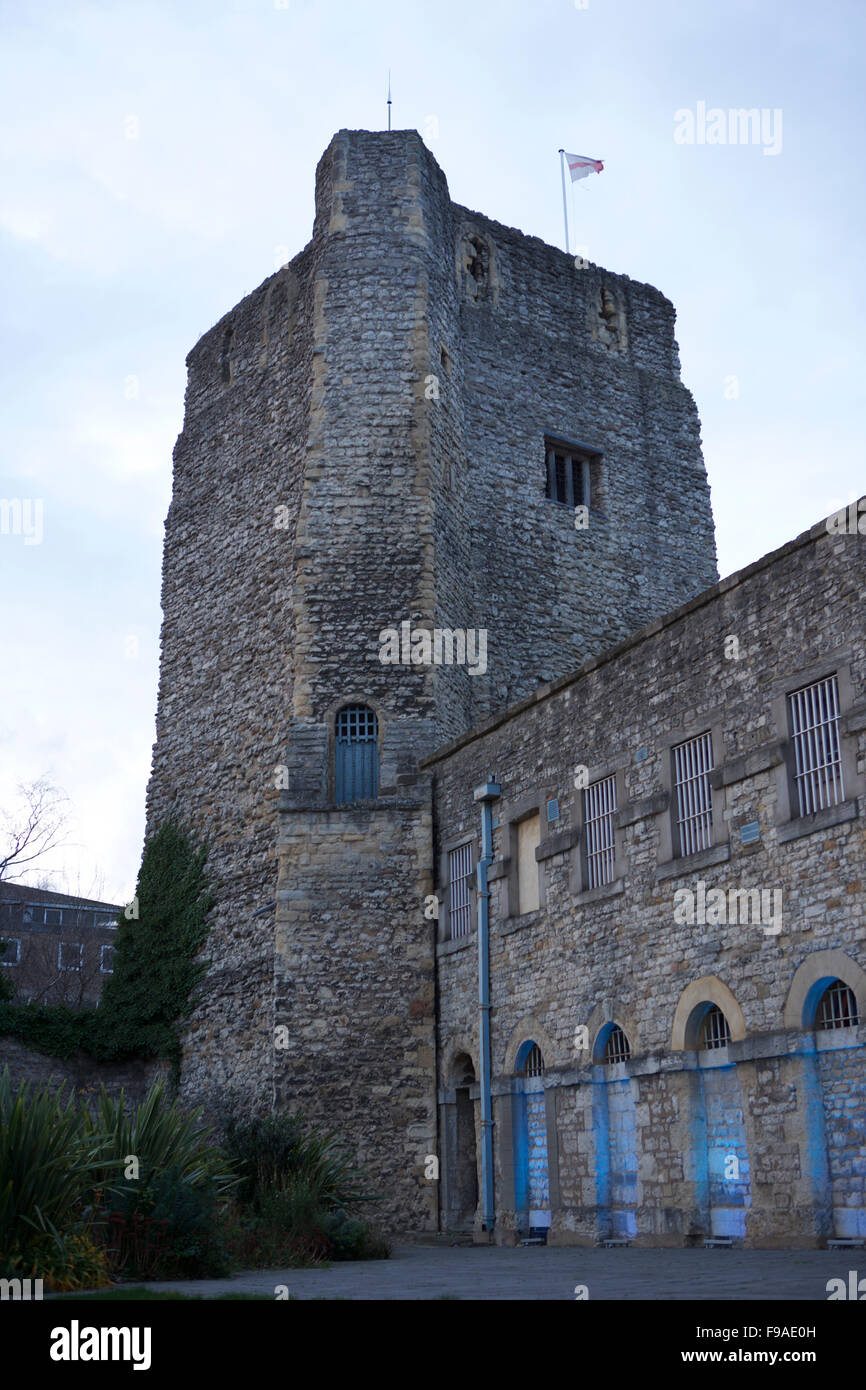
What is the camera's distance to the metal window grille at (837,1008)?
1128cm

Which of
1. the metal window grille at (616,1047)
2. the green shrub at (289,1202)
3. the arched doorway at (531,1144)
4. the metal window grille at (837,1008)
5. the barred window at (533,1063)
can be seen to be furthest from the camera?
the barred window at (533,1063)

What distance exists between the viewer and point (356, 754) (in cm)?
1923

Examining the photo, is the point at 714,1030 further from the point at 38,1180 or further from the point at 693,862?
the point at 38,1180

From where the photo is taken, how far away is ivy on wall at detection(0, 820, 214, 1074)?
20594 mm

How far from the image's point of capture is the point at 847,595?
38.6ft

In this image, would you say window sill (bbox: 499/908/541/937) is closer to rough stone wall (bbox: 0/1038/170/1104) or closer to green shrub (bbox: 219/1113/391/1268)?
green shrub (bbox: 219/1113/391/1268)

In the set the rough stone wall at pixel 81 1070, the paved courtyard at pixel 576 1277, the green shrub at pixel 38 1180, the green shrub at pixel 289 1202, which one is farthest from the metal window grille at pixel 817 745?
the rough stone wall at pixel 81 1070

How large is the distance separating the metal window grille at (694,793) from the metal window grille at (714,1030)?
1555 mm

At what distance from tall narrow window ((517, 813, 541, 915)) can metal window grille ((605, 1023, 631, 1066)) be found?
2160 millimetres

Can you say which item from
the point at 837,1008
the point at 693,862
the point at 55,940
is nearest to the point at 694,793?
the point at 693,862

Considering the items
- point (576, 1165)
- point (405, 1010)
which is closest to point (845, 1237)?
point (576, 1165)

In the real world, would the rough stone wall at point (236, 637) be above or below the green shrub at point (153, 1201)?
above

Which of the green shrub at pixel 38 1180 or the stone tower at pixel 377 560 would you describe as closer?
the green shrub at pixel 38 1180
